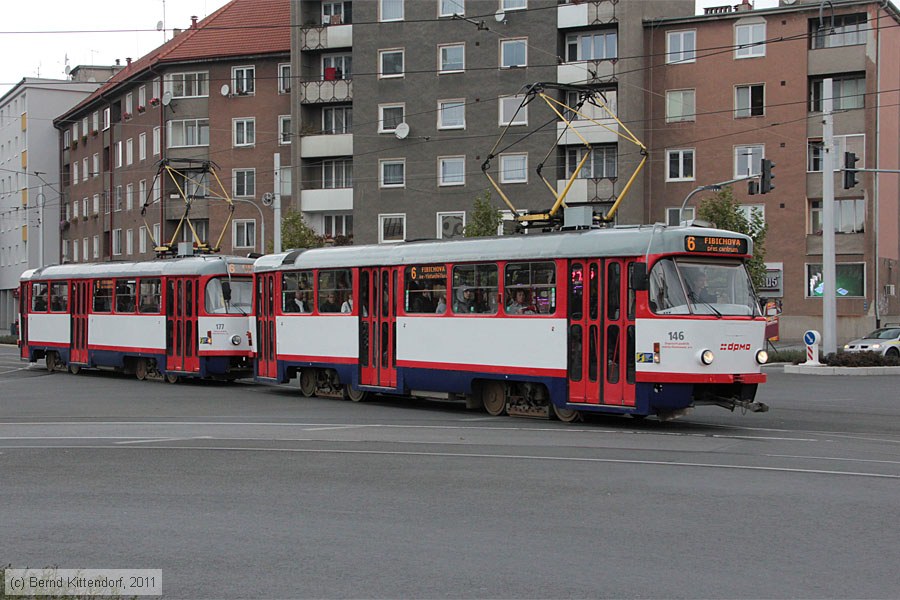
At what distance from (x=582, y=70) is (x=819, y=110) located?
10234mm

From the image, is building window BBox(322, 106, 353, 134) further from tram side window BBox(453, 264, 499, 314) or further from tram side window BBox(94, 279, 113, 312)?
tram side window BBox(453, 264, 499, 314)

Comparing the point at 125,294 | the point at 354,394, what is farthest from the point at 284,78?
the point at 354,394

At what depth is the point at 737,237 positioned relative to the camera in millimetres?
16875

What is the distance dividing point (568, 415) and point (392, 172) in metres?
38.1

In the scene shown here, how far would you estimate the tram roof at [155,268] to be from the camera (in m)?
28.0

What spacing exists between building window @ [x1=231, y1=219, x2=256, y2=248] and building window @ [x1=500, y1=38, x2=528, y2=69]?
17.1 metres

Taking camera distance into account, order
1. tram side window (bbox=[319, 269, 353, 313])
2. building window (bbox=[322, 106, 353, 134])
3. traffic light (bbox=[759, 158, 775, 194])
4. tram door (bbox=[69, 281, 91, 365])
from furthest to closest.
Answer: building window (bbox=[322, 106, 353, 134]), traffic light (bbox=[759, 158, 775, 194]), tram door (bbox=[69, 281, 91, 365]), tram side window (bbox=[319, 269, 353, 313])

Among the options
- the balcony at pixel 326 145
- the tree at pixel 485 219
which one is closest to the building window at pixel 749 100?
the tree at pixel 485 219

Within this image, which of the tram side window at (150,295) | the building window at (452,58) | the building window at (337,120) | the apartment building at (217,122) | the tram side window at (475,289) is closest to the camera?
the tram side window at (475,289)

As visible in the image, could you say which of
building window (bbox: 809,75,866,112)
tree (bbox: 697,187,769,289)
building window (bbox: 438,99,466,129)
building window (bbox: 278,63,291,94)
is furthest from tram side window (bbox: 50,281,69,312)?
building window (bbox: 809,75,866,112)

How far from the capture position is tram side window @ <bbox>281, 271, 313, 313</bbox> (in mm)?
23641

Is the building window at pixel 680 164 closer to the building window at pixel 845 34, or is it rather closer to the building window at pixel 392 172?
the building window at pixel 845 34

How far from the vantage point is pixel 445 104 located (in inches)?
2109

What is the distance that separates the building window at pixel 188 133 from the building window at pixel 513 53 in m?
18.1
